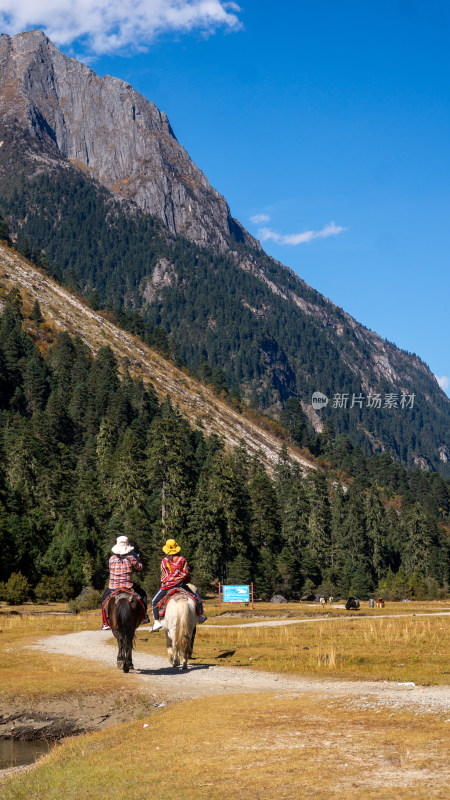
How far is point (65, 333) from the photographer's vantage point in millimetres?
153250

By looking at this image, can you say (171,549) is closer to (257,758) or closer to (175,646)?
(175,646)

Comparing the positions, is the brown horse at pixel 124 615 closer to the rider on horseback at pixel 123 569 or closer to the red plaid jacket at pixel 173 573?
the rider on horseback at pixel 123 569

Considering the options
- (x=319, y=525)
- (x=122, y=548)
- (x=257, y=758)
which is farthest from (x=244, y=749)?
(x=319, y=525)

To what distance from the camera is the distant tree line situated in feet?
234

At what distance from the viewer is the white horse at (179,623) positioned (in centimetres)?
1719

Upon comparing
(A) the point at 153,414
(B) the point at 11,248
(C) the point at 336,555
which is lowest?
(C) the point at 336,555

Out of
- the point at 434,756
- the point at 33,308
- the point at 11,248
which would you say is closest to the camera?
the point at 434,756

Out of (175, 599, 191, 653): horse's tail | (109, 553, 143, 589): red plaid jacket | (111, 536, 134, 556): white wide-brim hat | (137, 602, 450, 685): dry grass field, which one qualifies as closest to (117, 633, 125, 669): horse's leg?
(109, 553, 143, 589): red plaid jacket

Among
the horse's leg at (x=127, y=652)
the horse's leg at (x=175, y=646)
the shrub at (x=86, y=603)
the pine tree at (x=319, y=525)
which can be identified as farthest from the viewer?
the pine tree at (x=319, y=525)

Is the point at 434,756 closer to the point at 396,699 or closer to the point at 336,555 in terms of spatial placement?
the point at 396,699

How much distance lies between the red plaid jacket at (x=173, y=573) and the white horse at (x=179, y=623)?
1.36 feet

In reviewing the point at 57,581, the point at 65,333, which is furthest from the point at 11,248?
the point at 57,581

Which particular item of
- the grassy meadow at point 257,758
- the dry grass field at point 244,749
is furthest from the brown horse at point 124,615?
the grassy meadow at point 257,758

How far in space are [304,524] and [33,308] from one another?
287 ft
